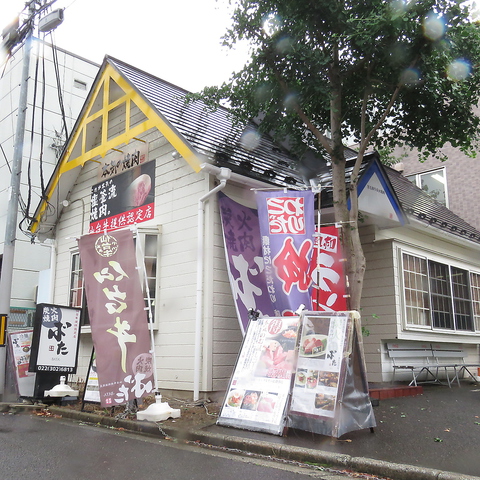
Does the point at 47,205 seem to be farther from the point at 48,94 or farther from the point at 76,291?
the point at 48,94

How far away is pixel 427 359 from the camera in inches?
431

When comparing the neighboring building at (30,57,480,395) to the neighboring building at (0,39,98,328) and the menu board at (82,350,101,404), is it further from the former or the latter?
the neighboring building at (0,39,98,328)

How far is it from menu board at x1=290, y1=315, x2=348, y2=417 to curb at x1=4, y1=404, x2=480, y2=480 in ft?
2.17

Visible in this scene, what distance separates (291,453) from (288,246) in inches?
121

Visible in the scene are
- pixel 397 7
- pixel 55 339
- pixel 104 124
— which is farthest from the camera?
pixel 104 124

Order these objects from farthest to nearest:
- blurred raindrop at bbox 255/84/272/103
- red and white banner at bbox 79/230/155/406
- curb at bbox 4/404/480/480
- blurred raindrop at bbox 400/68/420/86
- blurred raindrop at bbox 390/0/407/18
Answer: blurred raindrop at bbox 255/84/272/103, blurred raindrop at bbox 400/68/420/86, red and white banner at bbox 79/230/155/406, blurred raindrop at bbox 390/0/407/18, curb at bbox 4/404/480/480

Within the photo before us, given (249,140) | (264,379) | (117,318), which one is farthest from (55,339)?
(249,140)

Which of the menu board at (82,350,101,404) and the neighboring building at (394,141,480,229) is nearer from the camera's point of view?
the menu board at (82,350,101,404)

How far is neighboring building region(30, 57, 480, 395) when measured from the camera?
8.31m

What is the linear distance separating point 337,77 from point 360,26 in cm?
122

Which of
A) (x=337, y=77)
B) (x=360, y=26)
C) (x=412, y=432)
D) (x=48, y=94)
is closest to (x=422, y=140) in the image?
(x=337, y=77)

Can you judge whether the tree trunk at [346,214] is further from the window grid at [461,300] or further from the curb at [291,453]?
the window grid at [461,300]

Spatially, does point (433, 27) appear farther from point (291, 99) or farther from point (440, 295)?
point (440, 295)

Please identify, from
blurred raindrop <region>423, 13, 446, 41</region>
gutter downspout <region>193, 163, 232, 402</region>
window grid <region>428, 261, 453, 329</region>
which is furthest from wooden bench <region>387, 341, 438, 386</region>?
blurred raindrop <region>423, 13, 446, 41</region>
